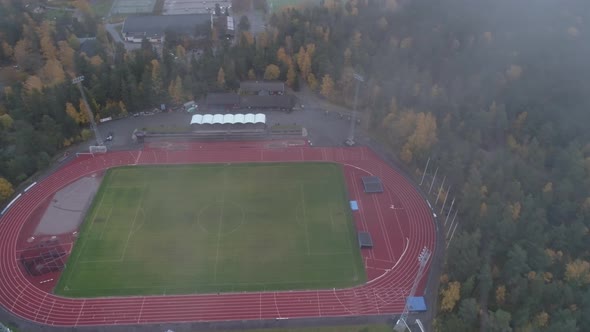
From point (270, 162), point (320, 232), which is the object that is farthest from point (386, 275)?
point (270, 162)

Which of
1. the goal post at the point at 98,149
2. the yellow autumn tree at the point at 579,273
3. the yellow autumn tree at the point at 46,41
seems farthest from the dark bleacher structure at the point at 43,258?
the yellow autumn tree at the point at 579,273

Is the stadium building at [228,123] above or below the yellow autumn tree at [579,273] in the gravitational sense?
above

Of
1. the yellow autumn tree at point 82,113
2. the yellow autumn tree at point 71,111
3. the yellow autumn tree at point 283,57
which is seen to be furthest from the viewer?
the yellow autumn tree at point 283,57

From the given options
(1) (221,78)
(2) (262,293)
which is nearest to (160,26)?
(1) (221,78)

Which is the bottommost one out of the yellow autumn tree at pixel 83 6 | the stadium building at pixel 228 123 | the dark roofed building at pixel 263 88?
the stadium building at pixel 228 123

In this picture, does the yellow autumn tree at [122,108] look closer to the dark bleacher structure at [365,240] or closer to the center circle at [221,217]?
the center circle at [221,217]

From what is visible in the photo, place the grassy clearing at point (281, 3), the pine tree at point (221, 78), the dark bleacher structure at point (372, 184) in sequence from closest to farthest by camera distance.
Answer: the dark bleacher structure at point (372, 184)
the pine tree at point (221, 78)
the grassy clearing at point (281, 3)

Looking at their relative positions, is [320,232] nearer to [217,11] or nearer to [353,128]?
[353,128]
